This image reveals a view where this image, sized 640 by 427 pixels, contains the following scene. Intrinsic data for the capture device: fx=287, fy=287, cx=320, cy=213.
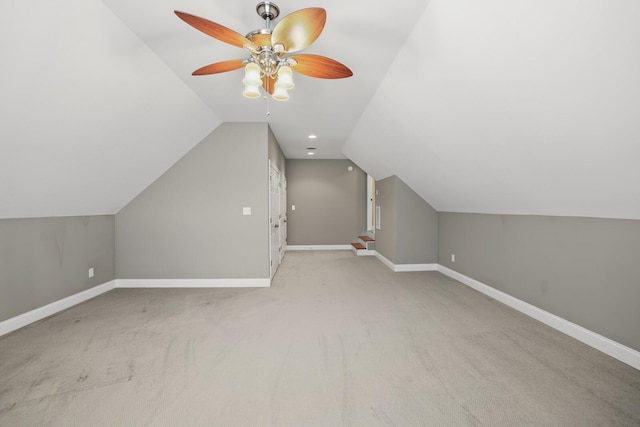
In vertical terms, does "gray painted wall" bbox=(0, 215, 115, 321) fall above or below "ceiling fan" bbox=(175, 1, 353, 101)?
below

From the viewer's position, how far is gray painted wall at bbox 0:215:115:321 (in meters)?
2.84

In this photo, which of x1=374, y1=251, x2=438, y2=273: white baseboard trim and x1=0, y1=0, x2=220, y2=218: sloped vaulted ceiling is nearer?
x1=0, y1=0, x2=220, y2=218: sloped vaulted ceiling

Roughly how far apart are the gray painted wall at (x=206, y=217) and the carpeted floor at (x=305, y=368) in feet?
2.76

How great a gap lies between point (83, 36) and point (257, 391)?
8.81 feet

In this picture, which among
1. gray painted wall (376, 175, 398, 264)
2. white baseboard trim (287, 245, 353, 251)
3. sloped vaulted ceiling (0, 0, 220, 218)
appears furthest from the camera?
white baseboard trim (287, 245, 353, 251)

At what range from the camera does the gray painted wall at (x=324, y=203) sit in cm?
786

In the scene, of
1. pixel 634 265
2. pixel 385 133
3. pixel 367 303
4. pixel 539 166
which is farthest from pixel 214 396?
pixel 385 133

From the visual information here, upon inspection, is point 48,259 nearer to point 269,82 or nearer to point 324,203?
point 269,82

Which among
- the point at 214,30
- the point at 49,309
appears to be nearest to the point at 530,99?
the point at 214,30

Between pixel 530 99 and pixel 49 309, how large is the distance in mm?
4996

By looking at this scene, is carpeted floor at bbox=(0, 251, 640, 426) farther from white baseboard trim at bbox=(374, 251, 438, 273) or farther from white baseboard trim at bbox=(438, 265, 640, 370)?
white baseboard trim at bbox=(374, 251, 438, 273)

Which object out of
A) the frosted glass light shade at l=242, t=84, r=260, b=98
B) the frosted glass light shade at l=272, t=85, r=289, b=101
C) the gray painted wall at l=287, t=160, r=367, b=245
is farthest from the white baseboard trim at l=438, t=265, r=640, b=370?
the gray painted wall at l=287, t=160, r=367, b=245

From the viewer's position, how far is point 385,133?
161 inches

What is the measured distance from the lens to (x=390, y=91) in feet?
10.0
